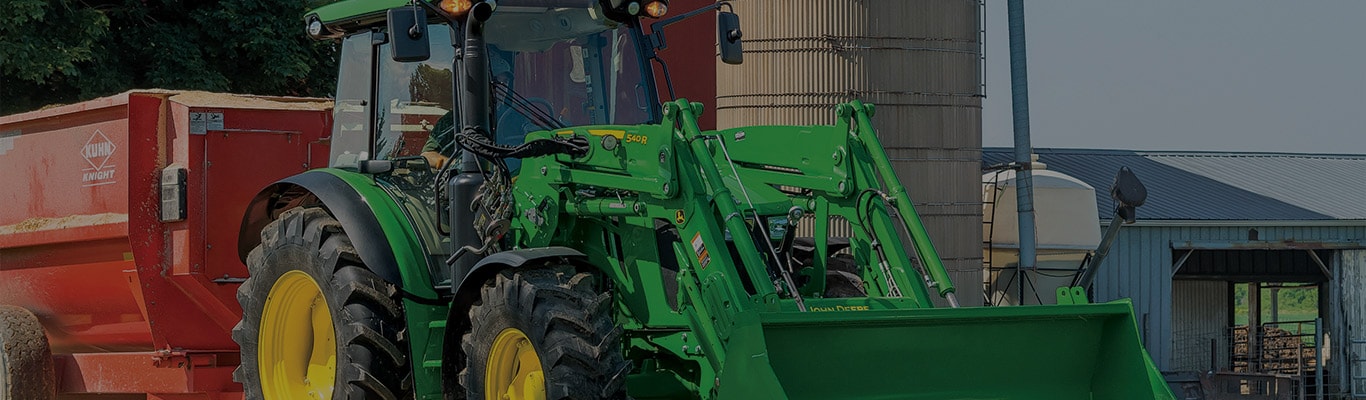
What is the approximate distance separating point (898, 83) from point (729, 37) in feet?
31.5

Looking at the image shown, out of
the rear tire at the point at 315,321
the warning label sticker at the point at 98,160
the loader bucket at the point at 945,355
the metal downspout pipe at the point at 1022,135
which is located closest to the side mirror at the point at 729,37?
the rear tire at the point at 315,321

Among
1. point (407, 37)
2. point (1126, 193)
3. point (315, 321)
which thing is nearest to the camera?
point (407, 37)

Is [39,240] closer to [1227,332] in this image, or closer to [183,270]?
[183,270]

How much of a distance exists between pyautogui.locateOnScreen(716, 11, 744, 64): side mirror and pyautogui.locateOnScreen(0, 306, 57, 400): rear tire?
5.03 m

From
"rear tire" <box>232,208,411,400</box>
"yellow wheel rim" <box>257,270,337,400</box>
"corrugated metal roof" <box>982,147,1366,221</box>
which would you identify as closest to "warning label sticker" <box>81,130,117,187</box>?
"rear tire" <box>232,208,411,400</box>

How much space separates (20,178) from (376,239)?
427 centimetres

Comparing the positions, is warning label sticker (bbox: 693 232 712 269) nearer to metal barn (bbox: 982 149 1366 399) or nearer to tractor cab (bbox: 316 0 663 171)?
tractor cab (bbox: 316 0 663 171)

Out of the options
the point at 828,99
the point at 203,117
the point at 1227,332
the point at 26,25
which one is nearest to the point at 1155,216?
the point at 1227,332

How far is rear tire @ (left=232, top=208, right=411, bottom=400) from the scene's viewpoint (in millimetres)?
8094

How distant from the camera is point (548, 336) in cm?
693

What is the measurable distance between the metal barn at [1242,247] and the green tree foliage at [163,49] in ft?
36.2

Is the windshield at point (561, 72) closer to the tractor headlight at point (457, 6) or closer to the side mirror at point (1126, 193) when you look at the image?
the tractor headlight at point (457, 6)

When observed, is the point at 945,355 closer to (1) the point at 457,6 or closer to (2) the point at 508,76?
(2) the point at 508,76

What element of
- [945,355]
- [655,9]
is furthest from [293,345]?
[945,355]
